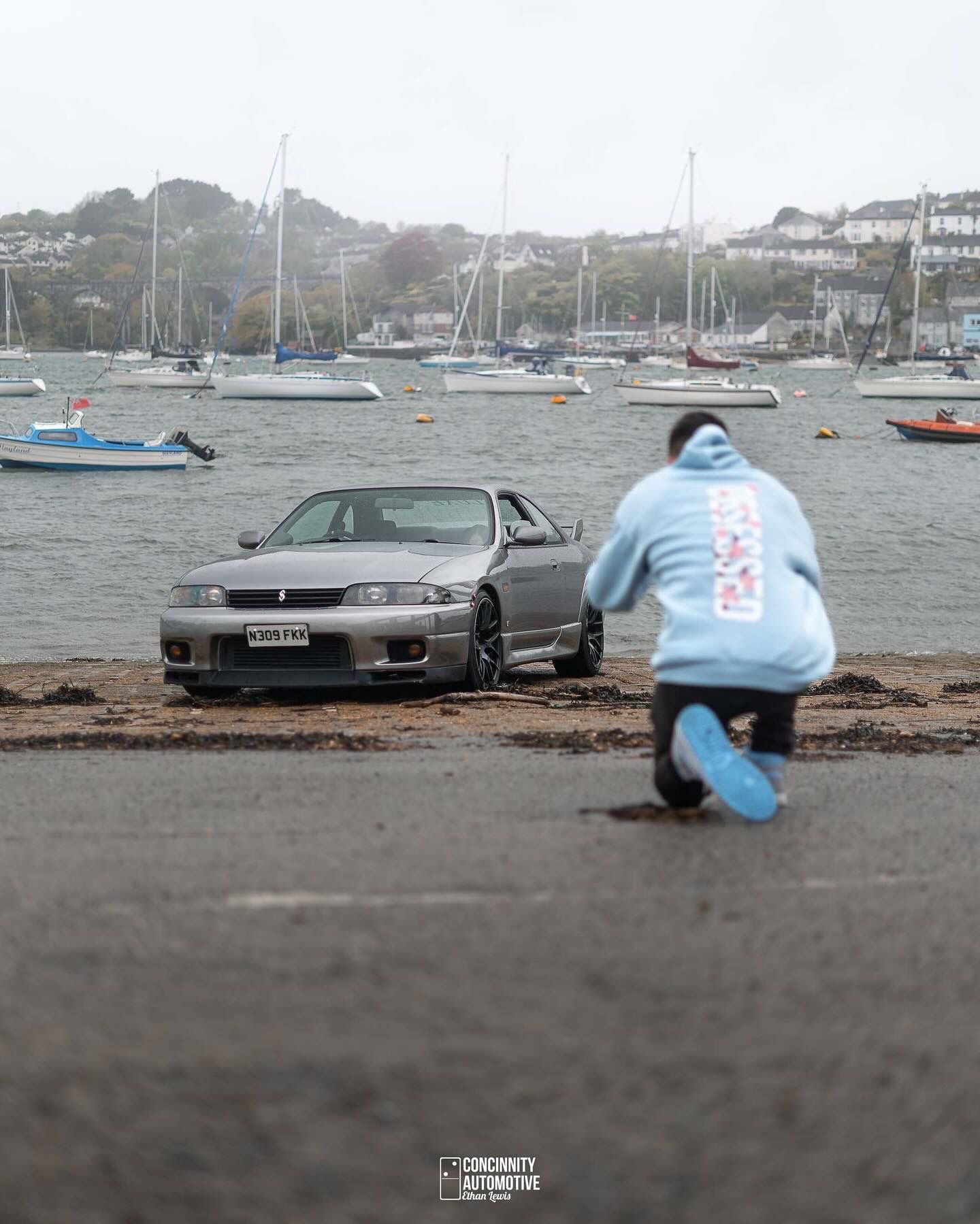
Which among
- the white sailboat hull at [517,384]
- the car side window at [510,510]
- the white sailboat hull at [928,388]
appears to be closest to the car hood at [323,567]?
the car side window at [510,510]

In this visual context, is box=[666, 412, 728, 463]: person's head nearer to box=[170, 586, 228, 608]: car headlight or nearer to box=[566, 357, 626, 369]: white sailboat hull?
box=[170, 586, 228, 608]: car headlight

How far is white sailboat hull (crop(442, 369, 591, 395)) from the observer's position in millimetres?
96812

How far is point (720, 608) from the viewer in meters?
5.54

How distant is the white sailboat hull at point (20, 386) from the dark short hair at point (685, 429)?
300ft

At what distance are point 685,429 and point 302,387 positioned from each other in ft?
276

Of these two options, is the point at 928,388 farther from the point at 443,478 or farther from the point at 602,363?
the point at 443,478

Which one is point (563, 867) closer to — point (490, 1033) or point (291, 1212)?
point (490, 1033)

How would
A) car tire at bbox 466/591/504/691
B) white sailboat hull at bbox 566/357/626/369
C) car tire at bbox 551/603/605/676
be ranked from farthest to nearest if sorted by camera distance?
white sailboat hull at bbox 566/357/626/369
car tire at bbox 551/603/605/676
car tire at bbox 466/591/504/691

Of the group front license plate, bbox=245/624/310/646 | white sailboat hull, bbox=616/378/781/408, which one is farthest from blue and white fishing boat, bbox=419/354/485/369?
front license plate, bbox=245/624/310/646

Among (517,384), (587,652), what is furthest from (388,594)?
(517,384)

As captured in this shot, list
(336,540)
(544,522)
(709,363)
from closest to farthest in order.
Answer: (336,540) → (544,522) → (709,363)

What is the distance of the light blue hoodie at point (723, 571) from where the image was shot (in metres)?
5.52

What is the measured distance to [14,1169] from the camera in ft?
9.21

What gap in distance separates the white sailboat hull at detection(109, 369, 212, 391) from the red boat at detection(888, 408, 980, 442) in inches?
1886
